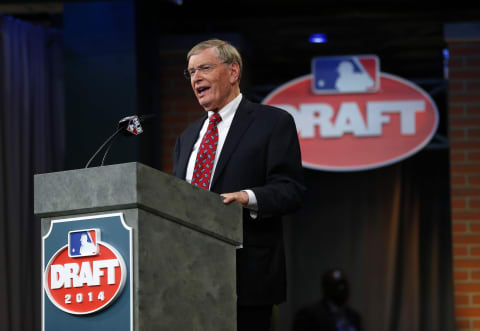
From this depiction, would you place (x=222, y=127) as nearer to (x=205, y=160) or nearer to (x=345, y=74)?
(x=205, y=160)

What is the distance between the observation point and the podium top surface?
184 centimetres

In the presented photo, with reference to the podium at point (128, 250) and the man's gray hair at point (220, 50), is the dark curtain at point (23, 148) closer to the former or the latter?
the man's gray hair at point (220, 50)

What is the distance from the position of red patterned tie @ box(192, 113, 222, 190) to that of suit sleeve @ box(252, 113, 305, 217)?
0.15 m

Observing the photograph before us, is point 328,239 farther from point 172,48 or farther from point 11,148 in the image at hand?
point 11,148

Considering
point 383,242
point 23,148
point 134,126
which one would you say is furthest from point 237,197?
point 383,242

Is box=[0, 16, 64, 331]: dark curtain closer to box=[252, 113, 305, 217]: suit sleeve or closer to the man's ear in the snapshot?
the man's ear

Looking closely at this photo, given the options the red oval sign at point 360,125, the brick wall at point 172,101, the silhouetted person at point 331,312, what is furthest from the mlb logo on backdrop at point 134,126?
the brick wall at point 172,101

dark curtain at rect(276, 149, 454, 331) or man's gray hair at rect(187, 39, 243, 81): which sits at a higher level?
man's gray hair at rect(187, 39, 243, 81)

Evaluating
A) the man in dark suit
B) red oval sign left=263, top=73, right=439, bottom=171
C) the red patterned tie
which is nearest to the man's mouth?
the man in dark suit

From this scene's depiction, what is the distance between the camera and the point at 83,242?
1884 millimetres

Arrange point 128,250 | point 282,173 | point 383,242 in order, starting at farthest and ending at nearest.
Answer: point 383,242 < point 282,173 < point 128,250

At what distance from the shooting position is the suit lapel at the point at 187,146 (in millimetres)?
2512

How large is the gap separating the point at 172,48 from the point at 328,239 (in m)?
1.87

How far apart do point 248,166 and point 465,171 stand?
4.21m
